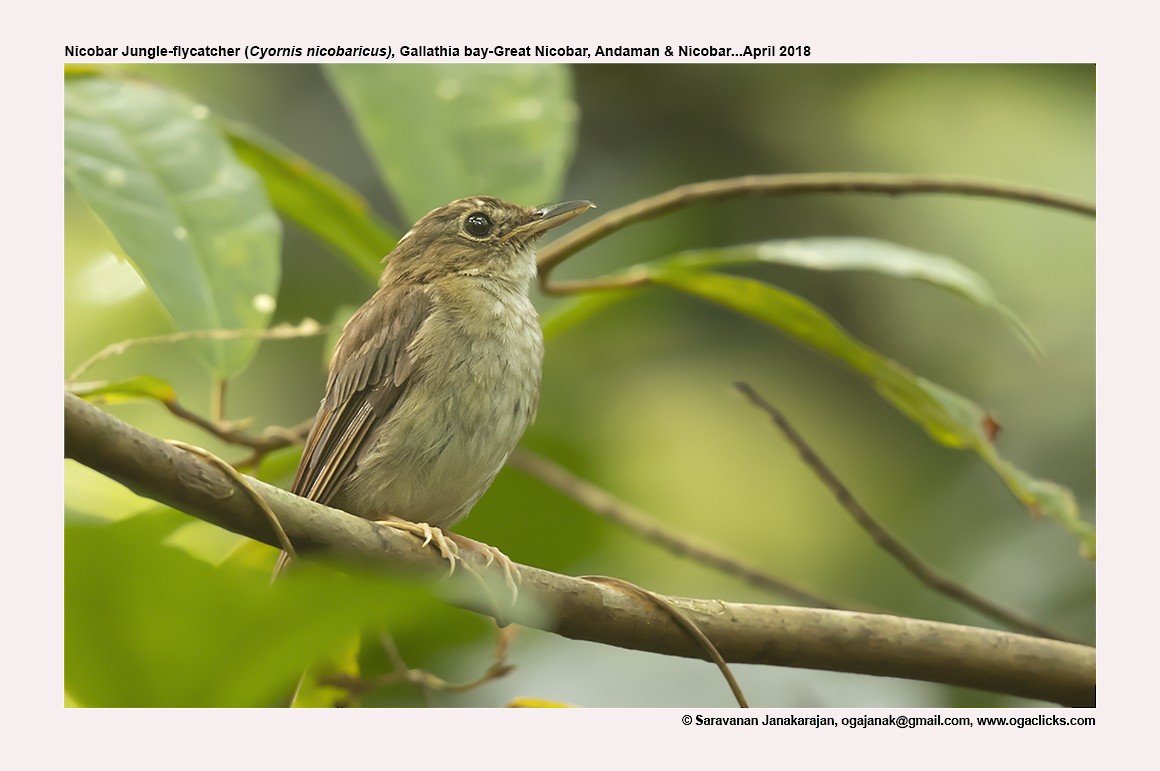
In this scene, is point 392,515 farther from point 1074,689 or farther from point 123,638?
point 1074,689

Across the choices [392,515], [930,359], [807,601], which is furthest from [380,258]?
[930,359]

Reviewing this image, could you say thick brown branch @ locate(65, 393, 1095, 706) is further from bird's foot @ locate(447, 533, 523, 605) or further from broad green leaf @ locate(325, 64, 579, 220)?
broad green leaf @ locate(325, 64, 579, 220)

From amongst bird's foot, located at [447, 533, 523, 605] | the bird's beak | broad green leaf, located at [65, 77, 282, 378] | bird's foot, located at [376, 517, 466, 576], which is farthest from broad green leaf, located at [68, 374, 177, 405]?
the bird's beak

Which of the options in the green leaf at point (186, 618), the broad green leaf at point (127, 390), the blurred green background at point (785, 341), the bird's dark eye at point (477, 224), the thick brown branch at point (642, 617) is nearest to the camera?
the green leaf at point (186, 618)

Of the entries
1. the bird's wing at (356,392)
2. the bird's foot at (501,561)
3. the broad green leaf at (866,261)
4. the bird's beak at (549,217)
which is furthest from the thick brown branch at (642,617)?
the bird's beak at (549,217)

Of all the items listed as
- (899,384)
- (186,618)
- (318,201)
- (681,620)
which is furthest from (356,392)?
(186,618)

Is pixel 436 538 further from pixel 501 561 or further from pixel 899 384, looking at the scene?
pixel 899 384

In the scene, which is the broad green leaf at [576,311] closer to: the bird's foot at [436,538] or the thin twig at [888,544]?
the thin twig at [888,544]
